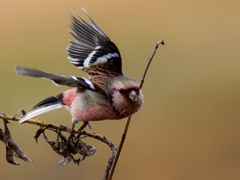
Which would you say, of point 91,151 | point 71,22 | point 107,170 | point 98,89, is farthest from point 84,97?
point 71,22

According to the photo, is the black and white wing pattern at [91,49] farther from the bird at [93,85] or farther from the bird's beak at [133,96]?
the bird's beak at [133,96]

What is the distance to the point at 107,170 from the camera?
1343mm

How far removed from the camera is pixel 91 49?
1974mm

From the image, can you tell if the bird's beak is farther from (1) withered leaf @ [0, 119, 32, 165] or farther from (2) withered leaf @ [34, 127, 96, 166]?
(1) withered leaf @ [0, 119, 32, 165]

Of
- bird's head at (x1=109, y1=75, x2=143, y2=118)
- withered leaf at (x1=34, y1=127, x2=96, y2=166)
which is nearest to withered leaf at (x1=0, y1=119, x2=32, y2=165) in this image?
withered leaf at (x1=34, y1=127, x2=96, y2=166)

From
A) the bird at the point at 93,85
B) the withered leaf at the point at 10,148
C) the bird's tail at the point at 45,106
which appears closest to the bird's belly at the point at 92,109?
the bird at the point at 93,85

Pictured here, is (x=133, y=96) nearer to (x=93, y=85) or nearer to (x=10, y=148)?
(x=93, y=85)

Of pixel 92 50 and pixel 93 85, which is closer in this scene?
pixel 93 85

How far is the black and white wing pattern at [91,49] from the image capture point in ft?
6.07

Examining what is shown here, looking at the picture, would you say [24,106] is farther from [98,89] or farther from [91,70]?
[98,89]

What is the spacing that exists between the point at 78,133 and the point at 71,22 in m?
0.66

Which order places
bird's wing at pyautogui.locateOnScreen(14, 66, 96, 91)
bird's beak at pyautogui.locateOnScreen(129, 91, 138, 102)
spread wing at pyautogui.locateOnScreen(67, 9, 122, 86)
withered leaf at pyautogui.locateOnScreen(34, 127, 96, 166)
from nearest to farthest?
1. bird's wing at pyautogui.locateOnScreen(14, 66, 96, 91)
2. bird's beak at pyautogui.locateOnScreen(129, 91, 138, 102)
3. withered leaf at pyautogui.locateOnScreen(34, 127, 96, 166)
4. spread wing at pyautogui.locateOnScreen(67, 9, 122, 86)

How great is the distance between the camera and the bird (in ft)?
4.60

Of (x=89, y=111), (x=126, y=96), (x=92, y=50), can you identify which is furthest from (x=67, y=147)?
(x=92, y=50)
